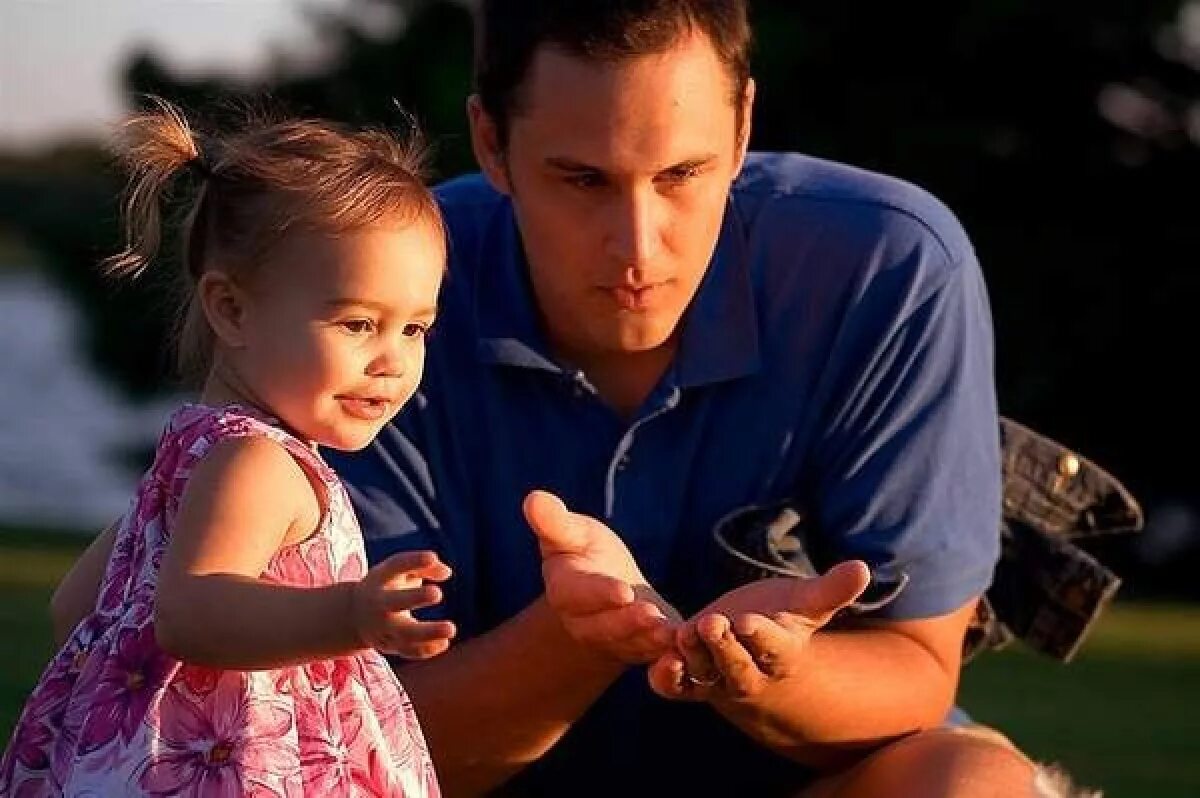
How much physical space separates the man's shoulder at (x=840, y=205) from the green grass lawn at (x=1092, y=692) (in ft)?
6.94

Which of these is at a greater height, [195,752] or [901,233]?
[901,233]

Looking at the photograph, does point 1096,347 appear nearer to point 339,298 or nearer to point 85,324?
point 85,324

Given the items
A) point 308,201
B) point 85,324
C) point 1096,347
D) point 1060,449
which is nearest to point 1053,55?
point 1096,347

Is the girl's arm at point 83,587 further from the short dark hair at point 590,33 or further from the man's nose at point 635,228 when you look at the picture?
the short dark hair at point 590,33

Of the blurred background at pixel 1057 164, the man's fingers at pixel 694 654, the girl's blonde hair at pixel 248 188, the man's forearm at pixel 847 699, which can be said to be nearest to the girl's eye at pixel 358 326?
the girl's blonde hair at pixel 248 188

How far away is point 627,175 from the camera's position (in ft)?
11.0

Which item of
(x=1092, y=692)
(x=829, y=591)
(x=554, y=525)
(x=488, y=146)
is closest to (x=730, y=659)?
(x=829, y=591)

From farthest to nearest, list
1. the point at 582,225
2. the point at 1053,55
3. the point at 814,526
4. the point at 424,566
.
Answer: the point at 1053,55
the point at 814,526
the point at 582,225
the point at 424,566

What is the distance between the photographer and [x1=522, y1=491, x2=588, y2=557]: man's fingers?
9.43 ft

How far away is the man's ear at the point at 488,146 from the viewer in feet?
12.0

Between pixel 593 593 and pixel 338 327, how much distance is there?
46 cm

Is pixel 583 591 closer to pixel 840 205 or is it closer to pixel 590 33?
pixel 590 33

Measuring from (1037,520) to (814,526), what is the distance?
1.80 feet

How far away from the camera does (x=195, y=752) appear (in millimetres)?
2629
